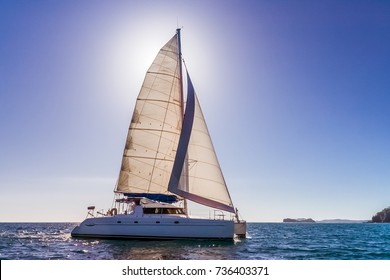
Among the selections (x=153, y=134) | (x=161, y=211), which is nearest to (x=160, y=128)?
(x=153, y=134)

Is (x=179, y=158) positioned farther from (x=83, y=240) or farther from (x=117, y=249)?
(x=83, y=240)

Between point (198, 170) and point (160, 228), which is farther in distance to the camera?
point (198, 170)

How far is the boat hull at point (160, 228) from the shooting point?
25625 millimetres

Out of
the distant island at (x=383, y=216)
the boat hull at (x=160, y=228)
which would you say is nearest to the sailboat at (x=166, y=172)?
the boat hull at (x=160, y=228)

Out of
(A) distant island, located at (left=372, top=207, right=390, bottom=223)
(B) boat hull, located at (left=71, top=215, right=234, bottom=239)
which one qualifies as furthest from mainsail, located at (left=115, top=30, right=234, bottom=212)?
(A) distant island, located at (left=372, top=207, right=390, bottom=223)

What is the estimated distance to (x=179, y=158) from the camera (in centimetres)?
2703

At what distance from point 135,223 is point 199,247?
19.7 ft

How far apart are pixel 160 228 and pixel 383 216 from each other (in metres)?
157

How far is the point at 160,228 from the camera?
26266 millimetres

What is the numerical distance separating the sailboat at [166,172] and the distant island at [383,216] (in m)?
147

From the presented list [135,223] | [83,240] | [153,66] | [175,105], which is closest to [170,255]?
[135,223]

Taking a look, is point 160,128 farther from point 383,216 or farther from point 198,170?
point 383,216

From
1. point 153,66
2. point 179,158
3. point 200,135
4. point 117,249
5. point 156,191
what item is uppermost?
point 153,66
